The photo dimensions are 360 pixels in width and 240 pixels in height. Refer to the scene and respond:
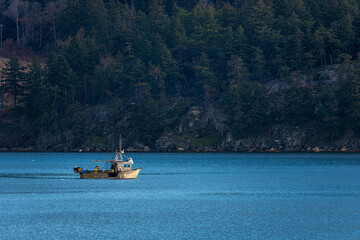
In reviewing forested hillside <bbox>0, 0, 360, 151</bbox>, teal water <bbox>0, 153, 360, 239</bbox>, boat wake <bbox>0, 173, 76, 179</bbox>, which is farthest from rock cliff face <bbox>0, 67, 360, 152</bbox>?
boat wake <bbox>0, 173, 76, 179</bbox>

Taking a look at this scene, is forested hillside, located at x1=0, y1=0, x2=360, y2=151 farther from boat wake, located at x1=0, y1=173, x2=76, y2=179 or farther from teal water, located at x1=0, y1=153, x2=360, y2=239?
boat wake, located at x1=0, y1=173, x2=76, y2=179

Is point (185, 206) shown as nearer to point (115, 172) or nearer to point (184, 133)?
point (115, 172)

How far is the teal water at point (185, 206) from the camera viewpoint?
157 feet

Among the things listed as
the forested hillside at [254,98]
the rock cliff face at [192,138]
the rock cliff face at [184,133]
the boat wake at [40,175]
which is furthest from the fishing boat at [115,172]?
the rock cliff face at [184,133]

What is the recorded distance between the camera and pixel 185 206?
63.0 meters

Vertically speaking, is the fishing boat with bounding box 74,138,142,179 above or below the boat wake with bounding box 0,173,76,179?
above

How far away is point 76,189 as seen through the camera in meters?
81.4

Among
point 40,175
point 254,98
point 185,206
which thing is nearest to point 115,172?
point 40,175

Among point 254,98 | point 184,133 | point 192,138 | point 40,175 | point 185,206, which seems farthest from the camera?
point 184,133

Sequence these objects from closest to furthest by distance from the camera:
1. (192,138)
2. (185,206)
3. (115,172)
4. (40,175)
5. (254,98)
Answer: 1. (185,206)
2. (115,172)
3. (40,175)
4. (254,98)
5. (192,138)

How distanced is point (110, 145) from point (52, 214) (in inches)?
5029

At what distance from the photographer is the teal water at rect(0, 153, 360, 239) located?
47812 millimetres

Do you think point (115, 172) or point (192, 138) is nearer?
point (115, 172)

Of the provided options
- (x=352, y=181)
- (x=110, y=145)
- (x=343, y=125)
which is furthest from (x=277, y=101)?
(x=352, y=181)
